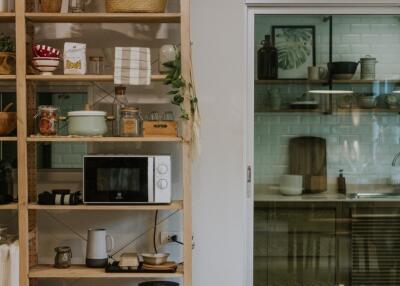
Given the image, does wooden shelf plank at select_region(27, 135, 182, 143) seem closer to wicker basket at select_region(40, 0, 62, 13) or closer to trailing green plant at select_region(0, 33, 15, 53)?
trailing green plant at select_region(0, 33, 15, 53)

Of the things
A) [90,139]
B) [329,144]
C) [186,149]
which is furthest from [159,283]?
[329,144]

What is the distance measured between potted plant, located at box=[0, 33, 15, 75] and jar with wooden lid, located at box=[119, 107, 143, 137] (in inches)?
25.6

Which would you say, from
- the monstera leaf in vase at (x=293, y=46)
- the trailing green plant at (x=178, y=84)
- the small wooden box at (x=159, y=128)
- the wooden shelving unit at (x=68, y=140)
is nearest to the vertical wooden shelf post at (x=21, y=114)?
A: the wooden shelving unit at (x=68, y=140)

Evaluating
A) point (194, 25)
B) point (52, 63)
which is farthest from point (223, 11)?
point (52, 63)

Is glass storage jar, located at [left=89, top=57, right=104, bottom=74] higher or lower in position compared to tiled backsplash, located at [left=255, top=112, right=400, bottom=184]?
higher

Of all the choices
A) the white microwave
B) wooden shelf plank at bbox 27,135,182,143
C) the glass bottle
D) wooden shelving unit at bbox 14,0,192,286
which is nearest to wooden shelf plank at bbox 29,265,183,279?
wooden shelving unit at bbox 14,0,192,286

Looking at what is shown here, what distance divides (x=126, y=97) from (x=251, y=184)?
919 mm

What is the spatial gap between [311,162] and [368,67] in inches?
26.7

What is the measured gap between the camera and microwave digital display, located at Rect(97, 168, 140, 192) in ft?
10.3

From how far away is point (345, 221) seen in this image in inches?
144

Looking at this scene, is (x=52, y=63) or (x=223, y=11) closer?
(x=52, y=63)

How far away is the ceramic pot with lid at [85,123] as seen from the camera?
3123 millimetres

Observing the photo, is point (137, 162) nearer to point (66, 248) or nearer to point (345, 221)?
point (66, 248)

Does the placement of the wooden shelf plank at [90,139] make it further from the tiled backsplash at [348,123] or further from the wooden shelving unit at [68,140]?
the tiled backsplash at [348,123]
